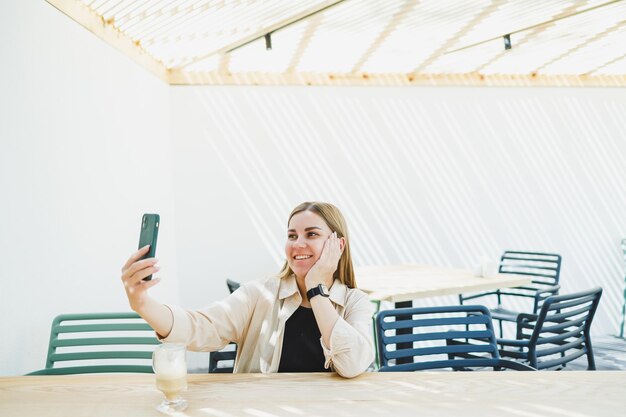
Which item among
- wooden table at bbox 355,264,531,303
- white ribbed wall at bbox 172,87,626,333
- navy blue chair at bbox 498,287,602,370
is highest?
white ribbed wall at bbox 172,87,626,333

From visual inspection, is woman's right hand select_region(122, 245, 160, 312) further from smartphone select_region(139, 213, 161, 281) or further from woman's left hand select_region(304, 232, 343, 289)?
woman's left hand select_region(304, 232, 343, 289)

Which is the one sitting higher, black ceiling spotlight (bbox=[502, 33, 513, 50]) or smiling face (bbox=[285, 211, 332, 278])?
black ceiling spotlight (bbox=[502, 33, 513, 50])

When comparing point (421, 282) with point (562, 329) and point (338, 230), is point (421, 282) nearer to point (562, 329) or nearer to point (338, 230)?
point (562, 329)

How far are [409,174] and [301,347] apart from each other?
3.72 m

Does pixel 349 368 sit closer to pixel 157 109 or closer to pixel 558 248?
pixel 157 109

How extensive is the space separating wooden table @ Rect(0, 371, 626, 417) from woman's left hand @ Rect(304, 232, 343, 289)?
0.33 meters

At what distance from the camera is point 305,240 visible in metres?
1.93

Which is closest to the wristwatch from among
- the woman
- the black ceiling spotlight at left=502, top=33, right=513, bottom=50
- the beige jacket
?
the woman

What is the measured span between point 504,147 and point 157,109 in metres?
3.65

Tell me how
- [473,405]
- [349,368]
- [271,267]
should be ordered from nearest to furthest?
[473,405] < [349,368] < [271,267]

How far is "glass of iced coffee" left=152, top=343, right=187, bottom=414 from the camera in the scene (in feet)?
4.24

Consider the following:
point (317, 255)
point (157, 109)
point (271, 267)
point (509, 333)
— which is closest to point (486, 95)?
point (509, 333)

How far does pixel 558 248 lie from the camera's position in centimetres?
558

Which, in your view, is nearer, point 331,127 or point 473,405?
point 473,405
